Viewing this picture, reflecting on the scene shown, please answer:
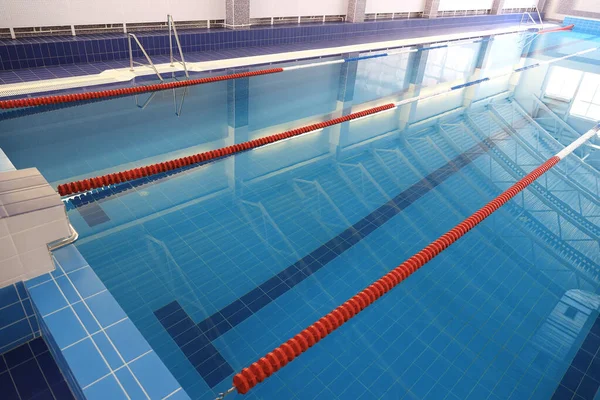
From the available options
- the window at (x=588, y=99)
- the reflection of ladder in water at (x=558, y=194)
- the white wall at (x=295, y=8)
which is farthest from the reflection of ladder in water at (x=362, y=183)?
the white wall at (x=295, y=8)

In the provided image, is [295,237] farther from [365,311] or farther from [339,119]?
[339,119]

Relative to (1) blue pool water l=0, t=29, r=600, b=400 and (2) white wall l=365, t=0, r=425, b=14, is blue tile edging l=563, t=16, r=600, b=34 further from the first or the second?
(1) blue pool water l=0, t=29, r=600, b=400

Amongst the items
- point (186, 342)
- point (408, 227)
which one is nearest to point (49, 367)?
point (186, 342)

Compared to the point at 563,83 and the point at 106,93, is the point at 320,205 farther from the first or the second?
the point at 563,83

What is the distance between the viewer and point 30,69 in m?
6.74

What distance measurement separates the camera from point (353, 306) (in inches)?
107

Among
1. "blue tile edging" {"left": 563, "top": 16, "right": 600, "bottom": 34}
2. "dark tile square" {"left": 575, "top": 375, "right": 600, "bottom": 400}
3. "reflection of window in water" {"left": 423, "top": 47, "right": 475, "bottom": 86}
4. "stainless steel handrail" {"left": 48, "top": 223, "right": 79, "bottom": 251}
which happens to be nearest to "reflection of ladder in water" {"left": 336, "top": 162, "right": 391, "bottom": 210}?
"dark tile square" {"left": 575, "top": 375, "right": 600, "bottom": 400}

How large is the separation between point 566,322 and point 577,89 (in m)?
8.14

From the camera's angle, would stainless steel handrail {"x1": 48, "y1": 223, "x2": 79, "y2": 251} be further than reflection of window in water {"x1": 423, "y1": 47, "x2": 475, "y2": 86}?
No

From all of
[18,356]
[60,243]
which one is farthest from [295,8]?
[18,356]

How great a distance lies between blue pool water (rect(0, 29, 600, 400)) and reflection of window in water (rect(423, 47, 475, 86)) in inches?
106

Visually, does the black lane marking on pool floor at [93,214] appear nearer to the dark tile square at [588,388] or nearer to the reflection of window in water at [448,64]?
the dark tile square at [588,388]

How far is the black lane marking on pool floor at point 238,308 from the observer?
2441 millimetres

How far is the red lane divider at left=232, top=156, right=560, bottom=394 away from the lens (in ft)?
6.98
